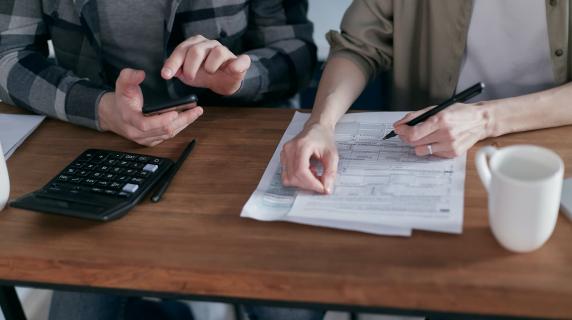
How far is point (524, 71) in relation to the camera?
1106 mm

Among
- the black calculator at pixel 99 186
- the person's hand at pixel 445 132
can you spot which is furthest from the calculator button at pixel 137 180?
the person's hand at pixel 445 132

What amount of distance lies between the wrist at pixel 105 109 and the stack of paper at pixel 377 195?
310 mm

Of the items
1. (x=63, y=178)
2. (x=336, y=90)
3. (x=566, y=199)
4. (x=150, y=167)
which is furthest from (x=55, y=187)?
(x=566, y=199)

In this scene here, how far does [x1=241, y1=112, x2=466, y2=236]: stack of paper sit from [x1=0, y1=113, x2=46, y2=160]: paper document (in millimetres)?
444

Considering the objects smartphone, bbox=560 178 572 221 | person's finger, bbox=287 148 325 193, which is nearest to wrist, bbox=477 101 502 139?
smartphone, bbox=560 178 572 221

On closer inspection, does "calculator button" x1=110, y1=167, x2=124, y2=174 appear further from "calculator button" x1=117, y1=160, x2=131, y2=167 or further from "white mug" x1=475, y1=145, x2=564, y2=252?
"white mug" x1=475, y1=145, x2=564, y2=252

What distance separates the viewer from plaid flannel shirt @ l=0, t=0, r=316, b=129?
1158 millimetres

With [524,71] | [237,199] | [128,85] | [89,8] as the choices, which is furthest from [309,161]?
[89,8]

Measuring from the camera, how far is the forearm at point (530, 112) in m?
0.93

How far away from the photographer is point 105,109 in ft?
3.48

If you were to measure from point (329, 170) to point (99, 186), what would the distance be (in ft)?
1.05

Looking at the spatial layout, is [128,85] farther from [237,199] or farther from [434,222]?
[434,222]

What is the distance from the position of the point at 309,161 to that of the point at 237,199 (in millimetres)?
115

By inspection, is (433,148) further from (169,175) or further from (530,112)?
(169,175)
